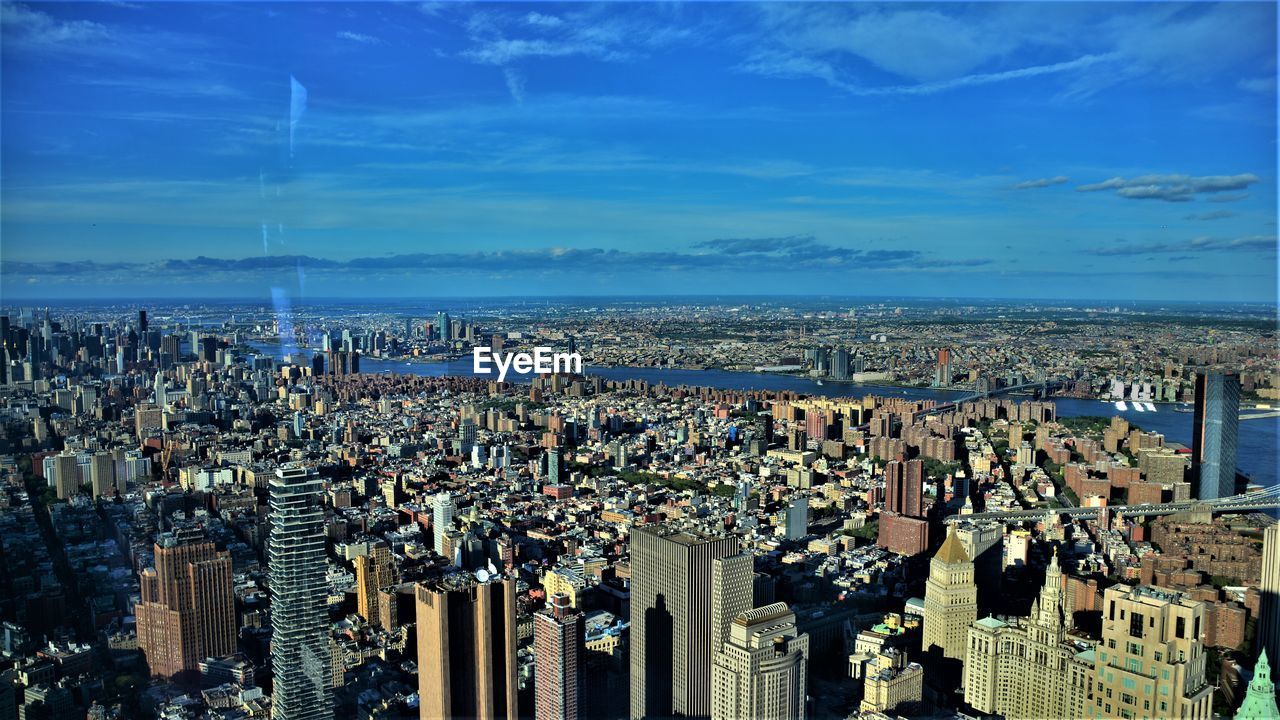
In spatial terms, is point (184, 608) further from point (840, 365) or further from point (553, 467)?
point (840, 365)

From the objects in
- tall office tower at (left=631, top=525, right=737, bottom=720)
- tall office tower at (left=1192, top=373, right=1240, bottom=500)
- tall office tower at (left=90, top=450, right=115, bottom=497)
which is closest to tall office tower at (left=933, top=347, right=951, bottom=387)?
tall office tower at (left=1192, top=373, right=1240, bottom=500)

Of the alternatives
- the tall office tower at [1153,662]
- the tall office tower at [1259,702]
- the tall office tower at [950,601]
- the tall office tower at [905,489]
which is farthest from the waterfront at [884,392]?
the tall office tower at [1259,702]

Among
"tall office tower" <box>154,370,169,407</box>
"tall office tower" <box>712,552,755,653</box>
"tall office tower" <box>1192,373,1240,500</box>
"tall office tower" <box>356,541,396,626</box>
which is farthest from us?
"tall office tower" <box>154,370,169,407</box>

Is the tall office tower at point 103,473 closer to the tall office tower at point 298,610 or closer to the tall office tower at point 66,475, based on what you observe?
the tall office tower at point 66,475

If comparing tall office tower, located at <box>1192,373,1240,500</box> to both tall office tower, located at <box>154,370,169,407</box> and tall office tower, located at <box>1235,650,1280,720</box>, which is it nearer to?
tall office tower, located at <box>1235,650,1280,720</box>

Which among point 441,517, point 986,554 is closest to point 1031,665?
point 986,554
